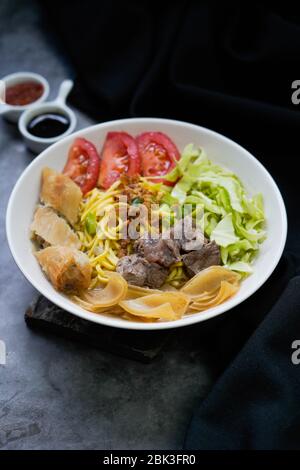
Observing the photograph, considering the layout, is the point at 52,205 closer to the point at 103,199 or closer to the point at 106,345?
the point at 103,199

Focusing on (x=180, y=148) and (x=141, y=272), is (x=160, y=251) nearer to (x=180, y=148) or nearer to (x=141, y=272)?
(x=141, y=272)

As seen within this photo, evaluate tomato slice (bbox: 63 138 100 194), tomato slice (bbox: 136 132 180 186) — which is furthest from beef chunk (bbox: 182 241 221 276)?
tomato slice (bbox: 63 138 100 194)

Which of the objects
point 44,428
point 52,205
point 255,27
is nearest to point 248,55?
point 255,27

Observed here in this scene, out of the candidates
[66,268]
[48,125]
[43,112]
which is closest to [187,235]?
[66,268]

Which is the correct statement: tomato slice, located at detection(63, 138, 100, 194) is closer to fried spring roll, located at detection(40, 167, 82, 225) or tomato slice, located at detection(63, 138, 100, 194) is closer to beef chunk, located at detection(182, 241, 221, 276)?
fried spring roll, located at detection(40, 167, 82, 225)

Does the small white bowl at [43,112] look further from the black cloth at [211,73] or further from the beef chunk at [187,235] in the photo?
the beef chunk at [187,235]

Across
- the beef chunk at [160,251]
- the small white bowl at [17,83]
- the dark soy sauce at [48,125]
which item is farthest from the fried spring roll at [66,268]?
the small white bowl at [17,83]

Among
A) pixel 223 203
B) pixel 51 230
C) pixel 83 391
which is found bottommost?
pixel 83 391
